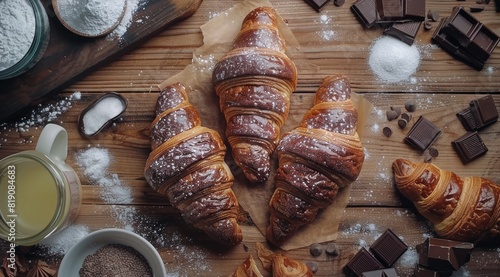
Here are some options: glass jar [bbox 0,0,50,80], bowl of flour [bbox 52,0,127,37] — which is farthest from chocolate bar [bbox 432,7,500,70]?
glass jar [bbox 0,0,50,80]

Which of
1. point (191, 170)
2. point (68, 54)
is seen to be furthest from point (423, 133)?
point (68, 54)

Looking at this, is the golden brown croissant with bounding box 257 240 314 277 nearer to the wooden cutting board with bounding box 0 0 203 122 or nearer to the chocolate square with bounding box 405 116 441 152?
the chocolate square with bounding box 405 116 441 152

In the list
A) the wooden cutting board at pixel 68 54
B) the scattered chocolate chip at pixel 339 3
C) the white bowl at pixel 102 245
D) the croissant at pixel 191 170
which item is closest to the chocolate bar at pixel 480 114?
the scattered chocolate chip at pixel 339 3

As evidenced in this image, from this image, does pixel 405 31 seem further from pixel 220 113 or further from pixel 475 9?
pixel 220 113

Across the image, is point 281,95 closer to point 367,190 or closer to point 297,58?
point 297,58

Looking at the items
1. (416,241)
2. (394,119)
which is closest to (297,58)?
(394,119)
